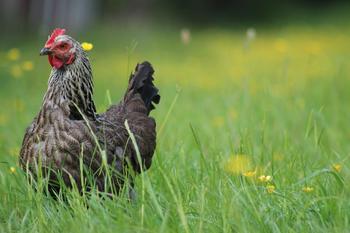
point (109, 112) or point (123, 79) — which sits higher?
point (109, 112)

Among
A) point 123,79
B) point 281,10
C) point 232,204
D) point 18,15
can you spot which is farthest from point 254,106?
point 281,10

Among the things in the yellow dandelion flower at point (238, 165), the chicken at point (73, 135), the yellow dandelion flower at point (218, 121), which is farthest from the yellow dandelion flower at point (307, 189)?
the yellow dandelion flower at point (218, 121)

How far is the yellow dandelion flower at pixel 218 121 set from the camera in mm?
6855

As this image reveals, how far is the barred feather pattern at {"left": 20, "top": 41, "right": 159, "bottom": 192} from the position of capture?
4.15m

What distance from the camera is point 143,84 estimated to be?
5.09 meters

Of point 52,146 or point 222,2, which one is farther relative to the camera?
point 222,2

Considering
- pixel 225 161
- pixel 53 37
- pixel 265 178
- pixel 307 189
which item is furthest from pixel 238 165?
pixel 53 37

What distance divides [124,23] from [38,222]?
20.5 m

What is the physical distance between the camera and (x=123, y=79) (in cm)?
1287

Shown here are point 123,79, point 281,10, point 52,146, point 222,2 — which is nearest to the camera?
point 52,146

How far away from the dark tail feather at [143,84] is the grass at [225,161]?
0.61ft

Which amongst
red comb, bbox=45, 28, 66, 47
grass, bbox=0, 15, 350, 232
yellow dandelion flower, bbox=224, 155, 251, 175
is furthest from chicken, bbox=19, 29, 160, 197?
yellow dandelion flower, bbox=224, 155, 251, 175

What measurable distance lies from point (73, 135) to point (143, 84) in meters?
1.03

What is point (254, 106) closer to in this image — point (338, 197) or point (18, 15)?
point (338, 197)
